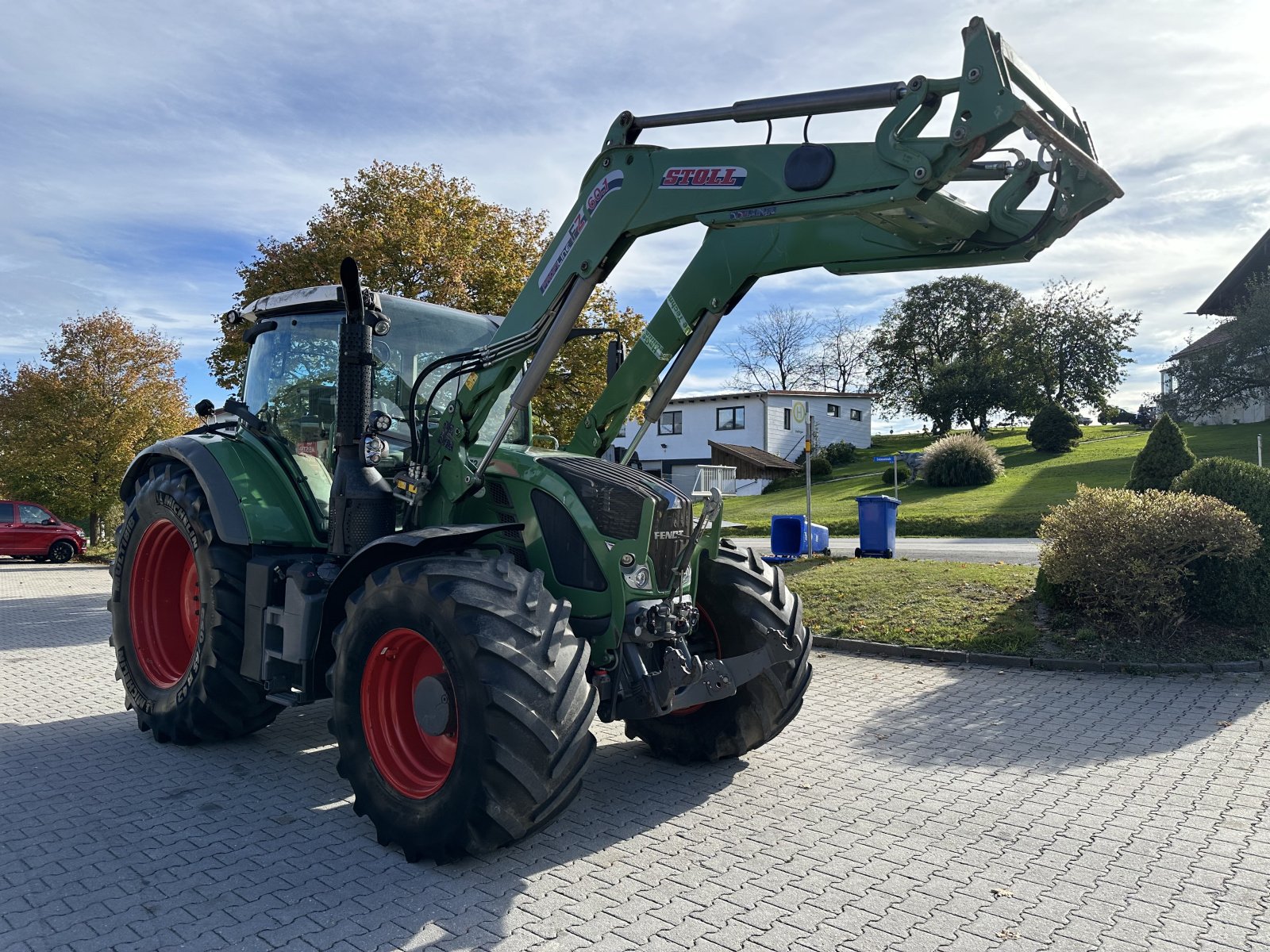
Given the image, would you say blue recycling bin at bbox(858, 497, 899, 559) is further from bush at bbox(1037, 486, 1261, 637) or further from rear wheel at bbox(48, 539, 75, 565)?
rear wheel at bbox(48, 539, 75, 565)

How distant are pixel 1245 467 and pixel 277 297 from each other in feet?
28.9

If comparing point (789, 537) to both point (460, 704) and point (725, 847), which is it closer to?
point (725, 847)

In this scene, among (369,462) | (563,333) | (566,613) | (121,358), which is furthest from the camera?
(121,358)

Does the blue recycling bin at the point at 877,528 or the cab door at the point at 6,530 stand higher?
the blue recycling bin at the point at 877,528

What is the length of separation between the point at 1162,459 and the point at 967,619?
14.0 ft

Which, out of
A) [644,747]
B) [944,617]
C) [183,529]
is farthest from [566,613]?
[944,617]

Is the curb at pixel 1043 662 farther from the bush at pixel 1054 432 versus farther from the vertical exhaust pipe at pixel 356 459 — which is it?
the bush at pixel 1054 432

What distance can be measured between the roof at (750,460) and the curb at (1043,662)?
32971 millimetres

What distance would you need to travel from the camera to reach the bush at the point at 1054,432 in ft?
132

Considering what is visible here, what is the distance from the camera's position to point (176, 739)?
Result: 582 cm

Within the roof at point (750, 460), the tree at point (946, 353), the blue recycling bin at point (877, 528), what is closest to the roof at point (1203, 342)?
the tree at point (946, 353)

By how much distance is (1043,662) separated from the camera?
8180 mm

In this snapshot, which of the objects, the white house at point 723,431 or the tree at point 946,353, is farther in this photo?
the tree at point 946,353

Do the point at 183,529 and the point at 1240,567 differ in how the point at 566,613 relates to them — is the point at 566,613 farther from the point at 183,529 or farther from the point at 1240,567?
the point at 1240,567
